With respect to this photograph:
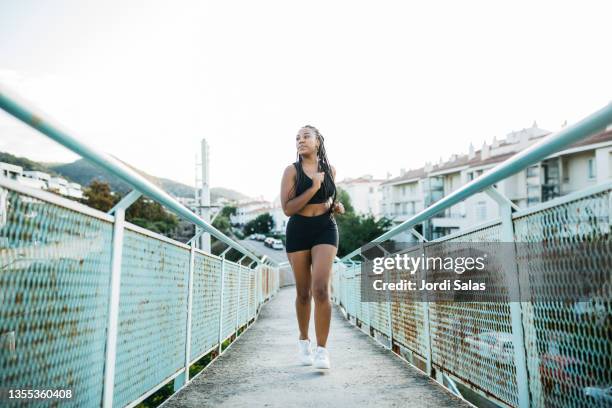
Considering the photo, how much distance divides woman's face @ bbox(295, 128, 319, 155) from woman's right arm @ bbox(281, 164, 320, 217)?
0.16 meters

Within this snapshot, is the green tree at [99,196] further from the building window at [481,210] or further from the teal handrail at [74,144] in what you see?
the teal handrail at [74,144]

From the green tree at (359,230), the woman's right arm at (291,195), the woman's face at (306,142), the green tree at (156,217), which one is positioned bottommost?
the woman's right arm at (291,195)

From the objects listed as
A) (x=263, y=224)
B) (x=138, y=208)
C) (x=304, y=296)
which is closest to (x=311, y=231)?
(x=304, y=296)

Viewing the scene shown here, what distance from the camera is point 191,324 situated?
326 centimetres

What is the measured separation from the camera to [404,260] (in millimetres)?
4023

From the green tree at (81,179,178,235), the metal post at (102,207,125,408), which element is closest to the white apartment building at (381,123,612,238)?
the metal post at (102,207,125,408)

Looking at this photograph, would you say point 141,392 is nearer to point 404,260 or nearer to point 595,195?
point 595,195

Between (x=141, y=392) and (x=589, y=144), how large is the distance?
2950 centimetres

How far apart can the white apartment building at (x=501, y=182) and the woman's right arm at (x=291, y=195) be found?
1731cm

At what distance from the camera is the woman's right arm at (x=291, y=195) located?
10.6 ft

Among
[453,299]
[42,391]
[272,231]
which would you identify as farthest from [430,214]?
[272,231]

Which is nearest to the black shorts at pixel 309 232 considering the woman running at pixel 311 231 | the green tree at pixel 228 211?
the woman running at pixel 311 231

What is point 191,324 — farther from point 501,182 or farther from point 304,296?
point 501,182

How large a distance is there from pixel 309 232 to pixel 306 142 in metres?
0.62
